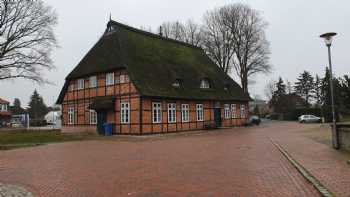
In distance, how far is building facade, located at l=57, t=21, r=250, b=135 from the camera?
28156mm

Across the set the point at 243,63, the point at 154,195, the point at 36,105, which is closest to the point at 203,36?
the point at 243,63

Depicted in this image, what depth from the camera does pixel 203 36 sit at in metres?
51.9

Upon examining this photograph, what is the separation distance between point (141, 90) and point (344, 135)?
1578 centimetres

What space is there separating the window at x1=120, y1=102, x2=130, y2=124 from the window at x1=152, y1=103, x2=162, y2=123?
6.58ft

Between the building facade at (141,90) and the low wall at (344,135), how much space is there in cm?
1523

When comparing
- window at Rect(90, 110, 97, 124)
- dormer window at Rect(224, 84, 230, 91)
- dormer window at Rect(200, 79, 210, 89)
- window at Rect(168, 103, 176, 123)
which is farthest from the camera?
dormer window at Rect(224, 84, 230, 91)

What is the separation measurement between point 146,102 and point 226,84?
46.2 ft

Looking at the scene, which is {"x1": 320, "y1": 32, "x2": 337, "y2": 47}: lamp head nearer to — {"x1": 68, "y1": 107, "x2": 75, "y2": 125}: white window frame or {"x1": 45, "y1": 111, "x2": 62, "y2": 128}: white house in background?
{"x1": 68, "y1": 107, "x2": 75, "y2": 125}: white window frame

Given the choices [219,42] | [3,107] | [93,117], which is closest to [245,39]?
[219,42]

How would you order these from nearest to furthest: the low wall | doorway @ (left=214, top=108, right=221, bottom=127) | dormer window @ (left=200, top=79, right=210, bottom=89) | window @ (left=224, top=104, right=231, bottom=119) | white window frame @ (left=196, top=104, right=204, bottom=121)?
the low wall < white window frame @ (left=196, top=104, right=204, bottom=121) < dormer window @ (left=200, top=79, right=210, bottom=89) < doorway @ (left=214, top=108, right=221, bottom=127) < window @ (left=224, top=104, right=231, bottom=119)

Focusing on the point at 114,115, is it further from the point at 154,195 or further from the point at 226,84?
the point at 154,195

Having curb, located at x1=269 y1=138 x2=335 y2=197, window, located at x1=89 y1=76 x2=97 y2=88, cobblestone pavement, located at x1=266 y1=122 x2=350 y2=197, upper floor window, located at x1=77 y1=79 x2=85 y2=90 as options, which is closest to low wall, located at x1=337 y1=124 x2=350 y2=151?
cobblestone pavement, located at x1=266 y1=122 x2=350 y2=197

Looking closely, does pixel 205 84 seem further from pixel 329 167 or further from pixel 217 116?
pixel 329 167

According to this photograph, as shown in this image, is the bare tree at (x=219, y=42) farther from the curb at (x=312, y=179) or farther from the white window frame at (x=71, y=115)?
the curb at (x=312, y=179)
